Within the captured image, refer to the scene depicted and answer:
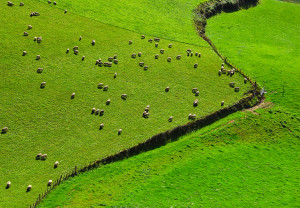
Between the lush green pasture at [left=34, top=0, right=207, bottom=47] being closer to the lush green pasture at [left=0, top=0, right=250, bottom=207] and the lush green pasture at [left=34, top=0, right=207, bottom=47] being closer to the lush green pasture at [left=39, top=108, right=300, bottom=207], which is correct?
the lush green pasture at [left=0, top=0, right=250, bottom=207]

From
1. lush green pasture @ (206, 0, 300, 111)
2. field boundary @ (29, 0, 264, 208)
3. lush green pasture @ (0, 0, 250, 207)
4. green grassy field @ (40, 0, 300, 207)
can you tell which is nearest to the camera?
green grassy field @ (40, 0, 300, 207)

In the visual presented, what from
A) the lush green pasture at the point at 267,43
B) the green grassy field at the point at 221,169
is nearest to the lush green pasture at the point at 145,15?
the lush green pasture at the point at 267,43

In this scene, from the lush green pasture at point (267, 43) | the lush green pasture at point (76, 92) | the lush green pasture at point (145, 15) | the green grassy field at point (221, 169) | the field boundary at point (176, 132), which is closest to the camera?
the green grassy field at point (221, 169)

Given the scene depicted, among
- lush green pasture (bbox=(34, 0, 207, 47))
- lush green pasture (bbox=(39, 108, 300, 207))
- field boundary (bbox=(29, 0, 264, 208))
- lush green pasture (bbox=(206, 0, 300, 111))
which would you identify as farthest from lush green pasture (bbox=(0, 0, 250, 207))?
lush green pasture (bbox=(206, 0, 300, 111))

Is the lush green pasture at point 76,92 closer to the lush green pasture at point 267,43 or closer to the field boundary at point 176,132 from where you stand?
the field boundary at point 176,132

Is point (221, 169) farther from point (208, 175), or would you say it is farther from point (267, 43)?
point (267, 43)

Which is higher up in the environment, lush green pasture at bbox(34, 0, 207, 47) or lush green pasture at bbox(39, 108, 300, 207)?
lush green pasture at bbox(34, 0, 207, 47)

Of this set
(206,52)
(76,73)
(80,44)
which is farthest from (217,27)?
(76,73)

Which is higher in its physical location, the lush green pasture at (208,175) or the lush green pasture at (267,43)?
the lush green pasture at (267,43)
